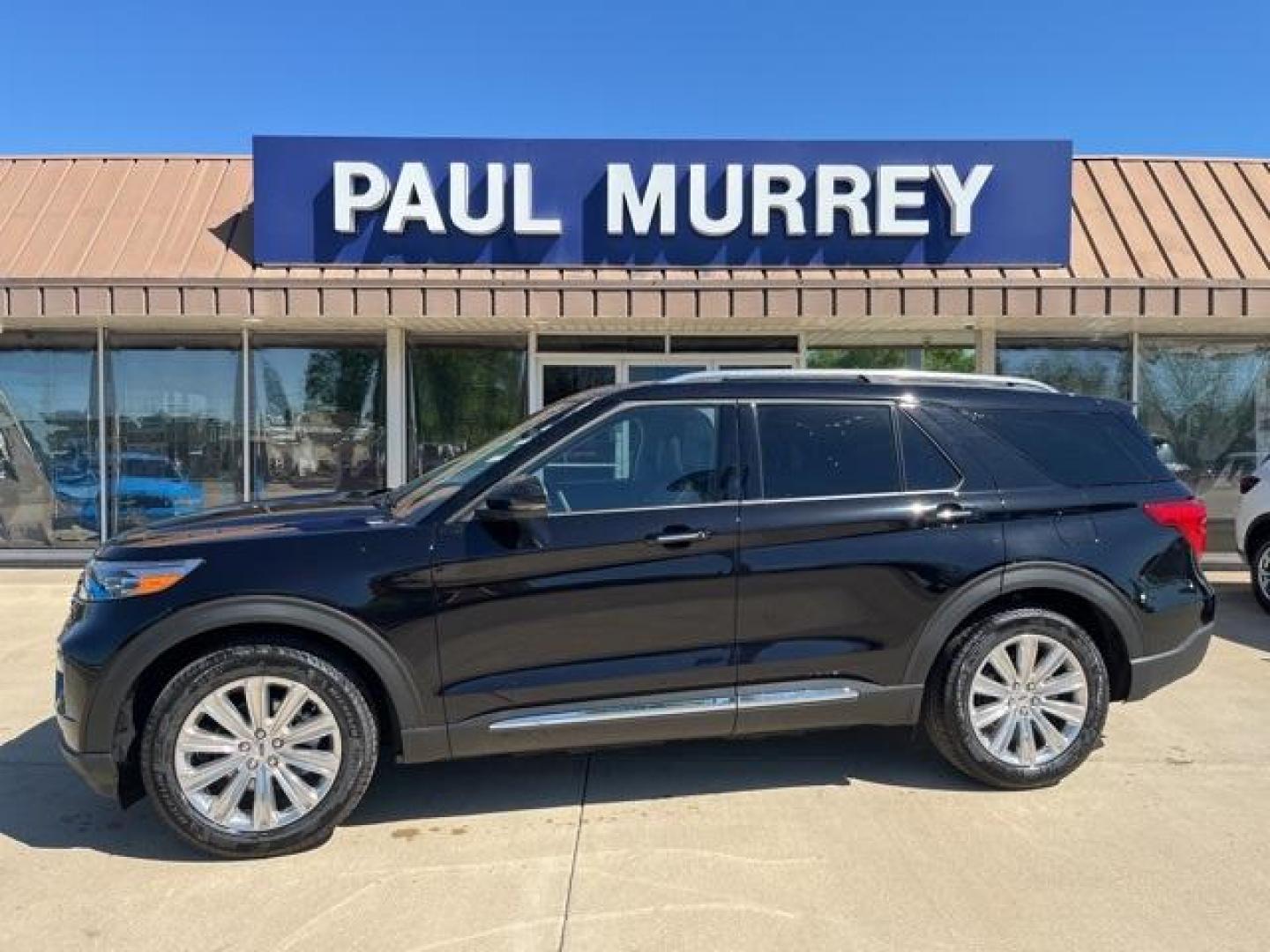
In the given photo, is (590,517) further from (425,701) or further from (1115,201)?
(1115,201)

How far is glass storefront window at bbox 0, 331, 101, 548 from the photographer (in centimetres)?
998

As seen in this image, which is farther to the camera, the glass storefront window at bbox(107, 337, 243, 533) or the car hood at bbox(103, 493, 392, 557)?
the glass storefront window at bbox(107, 337, 243, 533)

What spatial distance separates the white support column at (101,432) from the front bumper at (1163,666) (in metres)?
9.56

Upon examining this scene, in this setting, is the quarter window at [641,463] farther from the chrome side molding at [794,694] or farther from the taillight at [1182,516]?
the taillight at [1182,516]

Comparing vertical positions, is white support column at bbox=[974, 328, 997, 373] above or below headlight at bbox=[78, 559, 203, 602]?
above

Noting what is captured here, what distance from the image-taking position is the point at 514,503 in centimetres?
367

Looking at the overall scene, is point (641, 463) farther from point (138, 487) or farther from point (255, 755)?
point (138, 487)

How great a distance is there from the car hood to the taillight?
3.36 meters

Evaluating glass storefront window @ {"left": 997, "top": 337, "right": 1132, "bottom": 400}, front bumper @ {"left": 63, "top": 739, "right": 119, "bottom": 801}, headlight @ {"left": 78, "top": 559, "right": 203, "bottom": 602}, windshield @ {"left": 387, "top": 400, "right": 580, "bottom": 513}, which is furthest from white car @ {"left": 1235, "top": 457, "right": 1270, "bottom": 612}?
front bumper @ {"left": 63, "top": 739, "right": 119, "bottom": 801}

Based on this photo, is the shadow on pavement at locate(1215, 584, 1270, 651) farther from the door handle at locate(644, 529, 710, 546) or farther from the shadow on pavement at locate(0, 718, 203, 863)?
the shadow on pavement at locate(0, 718, 203, 863)

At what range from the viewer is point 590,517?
3.78 metres

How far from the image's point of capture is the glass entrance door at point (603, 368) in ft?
33.1

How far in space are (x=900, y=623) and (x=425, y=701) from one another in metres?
1.94

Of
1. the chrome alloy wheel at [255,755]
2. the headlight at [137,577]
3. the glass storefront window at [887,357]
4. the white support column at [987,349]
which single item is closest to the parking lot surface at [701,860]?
the chrome alloy wheel at [255,755]
